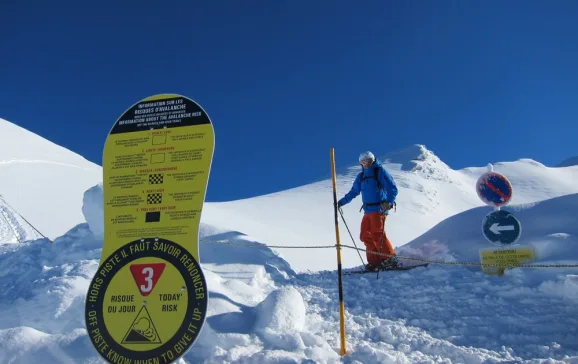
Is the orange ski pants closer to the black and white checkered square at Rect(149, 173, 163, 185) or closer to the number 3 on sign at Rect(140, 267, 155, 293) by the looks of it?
the black and white checkered square at Rect(149, 173, 163, 185)

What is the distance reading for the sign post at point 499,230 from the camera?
20.8 ft

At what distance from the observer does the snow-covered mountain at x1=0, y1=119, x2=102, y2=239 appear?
16250 mm

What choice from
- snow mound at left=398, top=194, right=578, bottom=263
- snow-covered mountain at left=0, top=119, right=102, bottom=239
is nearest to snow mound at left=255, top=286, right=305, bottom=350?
snow mound at left=398, top=194, right=578, bottom=263

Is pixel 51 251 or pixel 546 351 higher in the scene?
pixel 51 251

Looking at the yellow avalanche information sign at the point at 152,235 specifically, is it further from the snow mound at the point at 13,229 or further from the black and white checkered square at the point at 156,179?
the snow mound at the point at 13,229

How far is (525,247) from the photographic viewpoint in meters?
6.39

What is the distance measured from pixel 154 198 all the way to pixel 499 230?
16.4 ft

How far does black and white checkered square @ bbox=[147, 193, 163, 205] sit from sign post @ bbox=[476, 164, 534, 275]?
184 inches

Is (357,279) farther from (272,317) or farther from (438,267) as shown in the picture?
(272,317)

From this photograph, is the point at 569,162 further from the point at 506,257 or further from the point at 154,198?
the point at 154,198

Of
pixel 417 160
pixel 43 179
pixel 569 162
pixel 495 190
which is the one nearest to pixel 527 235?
pixel 495 190

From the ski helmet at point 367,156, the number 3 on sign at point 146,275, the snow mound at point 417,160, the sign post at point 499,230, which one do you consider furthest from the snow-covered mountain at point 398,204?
the number 3 on sign at point 146,275

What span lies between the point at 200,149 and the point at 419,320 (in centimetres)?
331

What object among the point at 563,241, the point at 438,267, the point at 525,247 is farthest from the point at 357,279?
the point at 563,241
